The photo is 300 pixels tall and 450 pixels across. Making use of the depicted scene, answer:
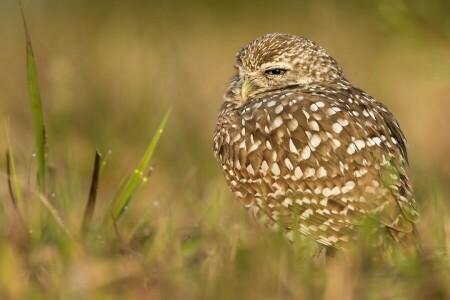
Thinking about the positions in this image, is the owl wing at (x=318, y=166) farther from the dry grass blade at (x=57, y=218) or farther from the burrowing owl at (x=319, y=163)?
the dry grass blade at (x=57, y=218)

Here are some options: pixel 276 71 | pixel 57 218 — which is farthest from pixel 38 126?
pixel 276 71

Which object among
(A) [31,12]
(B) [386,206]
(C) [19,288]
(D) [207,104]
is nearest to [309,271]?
(B) [386,206]

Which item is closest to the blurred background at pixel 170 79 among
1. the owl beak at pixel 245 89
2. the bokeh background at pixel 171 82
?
the bokeh background at pixel 171 82

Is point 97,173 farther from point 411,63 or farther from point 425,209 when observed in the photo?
point 411,63

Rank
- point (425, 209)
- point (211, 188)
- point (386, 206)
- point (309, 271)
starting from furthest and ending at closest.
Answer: point (211, 188)
point (425, 209)
point (386, 206)
point (309, 271)

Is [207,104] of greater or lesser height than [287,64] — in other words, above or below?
below

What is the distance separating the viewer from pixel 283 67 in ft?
19.2

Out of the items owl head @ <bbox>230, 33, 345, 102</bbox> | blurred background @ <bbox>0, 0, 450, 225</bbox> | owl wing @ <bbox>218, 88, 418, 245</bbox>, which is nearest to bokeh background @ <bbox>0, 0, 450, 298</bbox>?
blurred background @ <bbox>0, 0, 450, 225</bbox>

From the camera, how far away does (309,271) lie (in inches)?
160

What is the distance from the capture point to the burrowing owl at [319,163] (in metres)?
4.80

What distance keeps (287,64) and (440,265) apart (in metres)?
2.06

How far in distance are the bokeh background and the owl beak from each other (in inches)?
21.5

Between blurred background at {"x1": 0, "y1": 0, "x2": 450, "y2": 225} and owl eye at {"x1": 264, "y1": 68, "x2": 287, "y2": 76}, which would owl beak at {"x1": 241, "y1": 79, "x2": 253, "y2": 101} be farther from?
blurred background at {"x1": 0, "y1": 0, "x2": 450, "y2": 225}

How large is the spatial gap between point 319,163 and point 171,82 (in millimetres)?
3899
